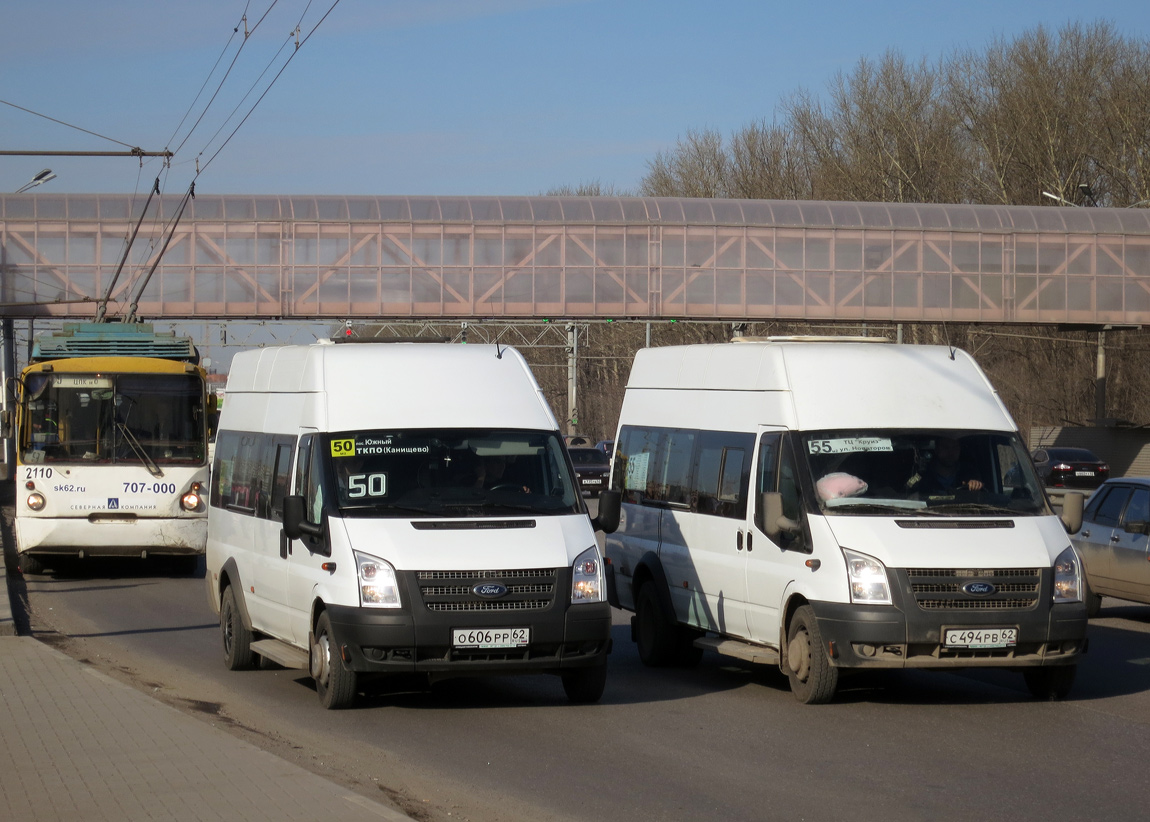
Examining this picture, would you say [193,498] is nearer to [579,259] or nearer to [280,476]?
[280,476]

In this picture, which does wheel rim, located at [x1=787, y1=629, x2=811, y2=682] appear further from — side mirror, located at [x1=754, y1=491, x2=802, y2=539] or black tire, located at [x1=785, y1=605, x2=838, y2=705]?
side mirror, located at [x1=754, y1=491, x2=802, y2=539]

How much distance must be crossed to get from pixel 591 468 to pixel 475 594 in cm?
3346

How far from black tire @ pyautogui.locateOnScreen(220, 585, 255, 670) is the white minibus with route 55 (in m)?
0.02

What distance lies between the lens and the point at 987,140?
6350 centimetres

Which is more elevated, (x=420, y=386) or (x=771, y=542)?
(x=420, y=386)

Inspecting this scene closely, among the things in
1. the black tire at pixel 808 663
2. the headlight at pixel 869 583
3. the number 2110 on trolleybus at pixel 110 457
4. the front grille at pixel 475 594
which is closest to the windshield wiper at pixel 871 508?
the headlight at pixel 869 583

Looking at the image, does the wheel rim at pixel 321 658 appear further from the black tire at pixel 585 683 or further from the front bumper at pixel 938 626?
the front bumper at pixel 938 626

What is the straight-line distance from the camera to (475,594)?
9031 mm

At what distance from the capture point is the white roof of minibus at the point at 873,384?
10.2 m

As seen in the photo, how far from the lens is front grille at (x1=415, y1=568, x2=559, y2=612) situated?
9.01 metres

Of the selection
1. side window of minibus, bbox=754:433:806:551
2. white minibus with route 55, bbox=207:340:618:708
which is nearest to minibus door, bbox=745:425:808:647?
side window of minibus, bbox=754:433:806:551

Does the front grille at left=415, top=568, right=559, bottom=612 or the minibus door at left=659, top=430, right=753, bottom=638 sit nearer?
the front grille at left=415, top=568, right=559, bottom=612

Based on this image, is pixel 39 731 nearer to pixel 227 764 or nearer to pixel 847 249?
pixel 227 764

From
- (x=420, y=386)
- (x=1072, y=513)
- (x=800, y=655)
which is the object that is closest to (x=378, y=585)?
(x=420, y=386)
